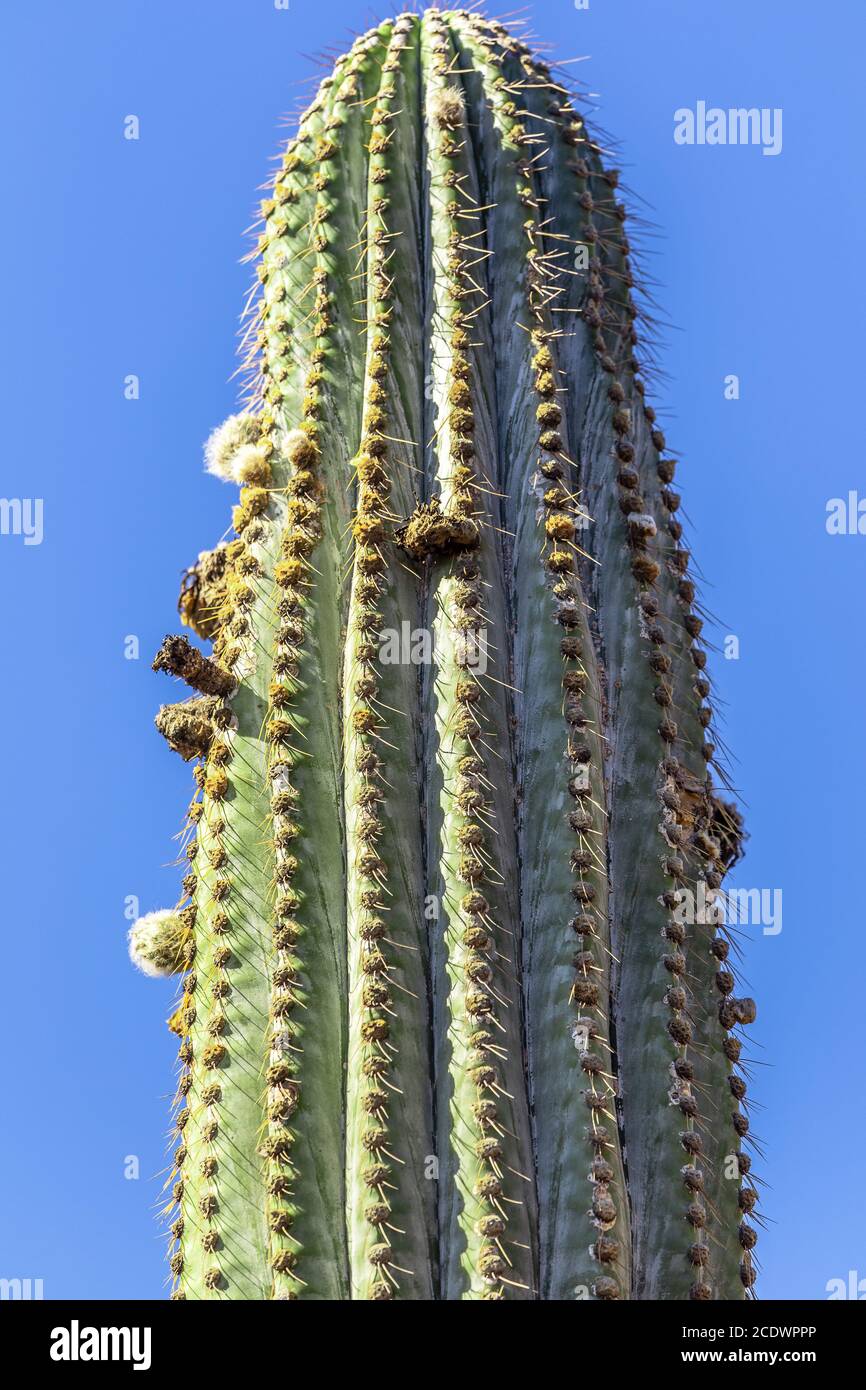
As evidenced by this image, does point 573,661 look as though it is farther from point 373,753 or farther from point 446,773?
point 373,753

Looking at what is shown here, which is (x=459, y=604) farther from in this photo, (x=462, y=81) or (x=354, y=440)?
(x=462, y=81)

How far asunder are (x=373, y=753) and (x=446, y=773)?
0.29 meters

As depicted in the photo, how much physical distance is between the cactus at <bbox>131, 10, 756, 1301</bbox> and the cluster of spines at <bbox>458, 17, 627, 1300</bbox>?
16mm

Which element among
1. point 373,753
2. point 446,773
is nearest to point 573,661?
point 446,773

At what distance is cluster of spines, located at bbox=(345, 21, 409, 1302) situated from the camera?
6.10m

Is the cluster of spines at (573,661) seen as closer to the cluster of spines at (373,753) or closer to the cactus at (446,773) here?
the cactus at (446,773)

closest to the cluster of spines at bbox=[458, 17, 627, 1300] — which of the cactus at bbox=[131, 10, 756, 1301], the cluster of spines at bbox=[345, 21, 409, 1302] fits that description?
the cactus at bbox=[131, 10, 756, 1301]

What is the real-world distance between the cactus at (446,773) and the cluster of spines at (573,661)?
2 centimetres

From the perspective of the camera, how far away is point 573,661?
274 inches

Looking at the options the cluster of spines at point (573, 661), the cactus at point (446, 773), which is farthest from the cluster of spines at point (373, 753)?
the cluster of spines at point (573, 661)

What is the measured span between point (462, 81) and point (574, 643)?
122 inches

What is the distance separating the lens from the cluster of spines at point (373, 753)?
6.10 m

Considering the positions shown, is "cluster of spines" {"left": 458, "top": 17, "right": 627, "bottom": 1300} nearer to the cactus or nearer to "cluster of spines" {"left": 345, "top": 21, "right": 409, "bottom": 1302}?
the cactus

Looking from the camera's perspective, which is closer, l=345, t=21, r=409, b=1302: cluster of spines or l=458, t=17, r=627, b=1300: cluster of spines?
l=345, t=21, r=409, b=1302: cluster of spines
